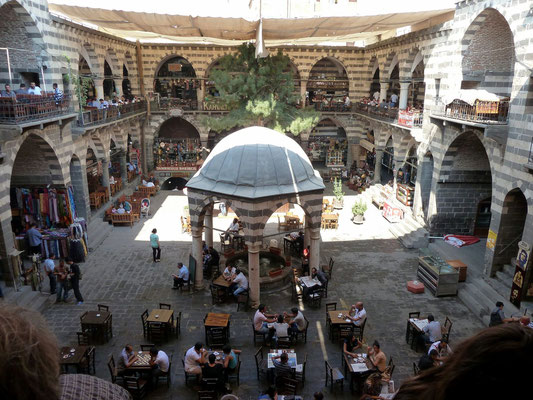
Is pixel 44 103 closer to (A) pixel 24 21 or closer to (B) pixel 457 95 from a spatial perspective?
(A) pixel 24 21

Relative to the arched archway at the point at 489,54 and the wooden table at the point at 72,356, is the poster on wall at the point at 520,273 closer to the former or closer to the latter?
the arched archway at the point at 489,54

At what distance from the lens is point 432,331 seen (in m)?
10.5

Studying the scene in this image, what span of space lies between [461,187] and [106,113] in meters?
17.2

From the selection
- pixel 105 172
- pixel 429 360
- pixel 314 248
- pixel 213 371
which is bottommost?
pixel 213 371

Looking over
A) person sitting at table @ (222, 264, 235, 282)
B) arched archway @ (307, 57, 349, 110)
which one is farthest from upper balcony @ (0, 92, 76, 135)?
arched archway @ (307, 57, 349, 110)

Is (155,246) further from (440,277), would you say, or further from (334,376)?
(440,277)

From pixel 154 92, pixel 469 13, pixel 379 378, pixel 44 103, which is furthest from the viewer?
pixel 154 92

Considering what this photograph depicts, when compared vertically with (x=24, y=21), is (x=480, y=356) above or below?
below

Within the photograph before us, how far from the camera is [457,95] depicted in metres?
15.0

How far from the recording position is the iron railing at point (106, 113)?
61.0ft

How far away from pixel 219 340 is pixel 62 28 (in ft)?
47.7

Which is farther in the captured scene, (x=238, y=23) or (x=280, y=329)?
(x=238, y=23)

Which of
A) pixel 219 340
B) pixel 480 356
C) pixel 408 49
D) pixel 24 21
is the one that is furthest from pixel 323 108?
pixel 480 356

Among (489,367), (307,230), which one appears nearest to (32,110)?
(307,230)
